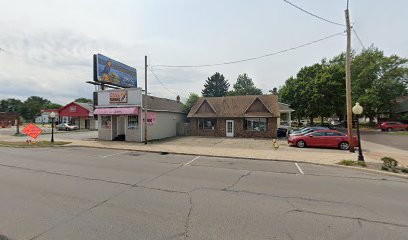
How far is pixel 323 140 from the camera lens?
1700 cm

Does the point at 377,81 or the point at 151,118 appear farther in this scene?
the point at 377,81

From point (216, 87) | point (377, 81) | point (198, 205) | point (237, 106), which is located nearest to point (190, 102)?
point (237, 106)

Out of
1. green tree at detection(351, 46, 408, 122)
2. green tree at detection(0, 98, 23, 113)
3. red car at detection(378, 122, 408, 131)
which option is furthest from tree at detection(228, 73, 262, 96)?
green tree at detection(0, 98, 23, 113)

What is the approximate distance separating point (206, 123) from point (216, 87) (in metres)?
51.0

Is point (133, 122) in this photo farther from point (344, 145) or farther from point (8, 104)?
point (8, 104)

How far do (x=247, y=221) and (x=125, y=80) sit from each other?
85.5ft

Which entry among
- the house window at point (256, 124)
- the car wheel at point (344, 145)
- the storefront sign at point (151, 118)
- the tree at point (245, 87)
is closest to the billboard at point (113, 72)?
the storefront sign at point (151, 118)

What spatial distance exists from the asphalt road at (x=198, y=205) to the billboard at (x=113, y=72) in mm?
15906

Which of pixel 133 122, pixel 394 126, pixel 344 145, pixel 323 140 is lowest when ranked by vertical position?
pixel 344 145

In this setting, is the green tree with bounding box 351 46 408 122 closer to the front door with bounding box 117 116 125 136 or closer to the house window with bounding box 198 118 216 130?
the house window with bounding box 198 118 216 130

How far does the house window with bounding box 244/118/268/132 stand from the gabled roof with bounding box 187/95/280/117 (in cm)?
74

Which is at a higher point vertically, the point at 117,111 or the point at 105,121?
the point at 117,111

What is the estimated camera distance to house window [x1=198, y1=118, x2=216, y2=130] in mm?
26969

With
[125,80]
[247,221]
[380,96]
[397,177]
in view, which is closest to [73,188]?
[247,221]
